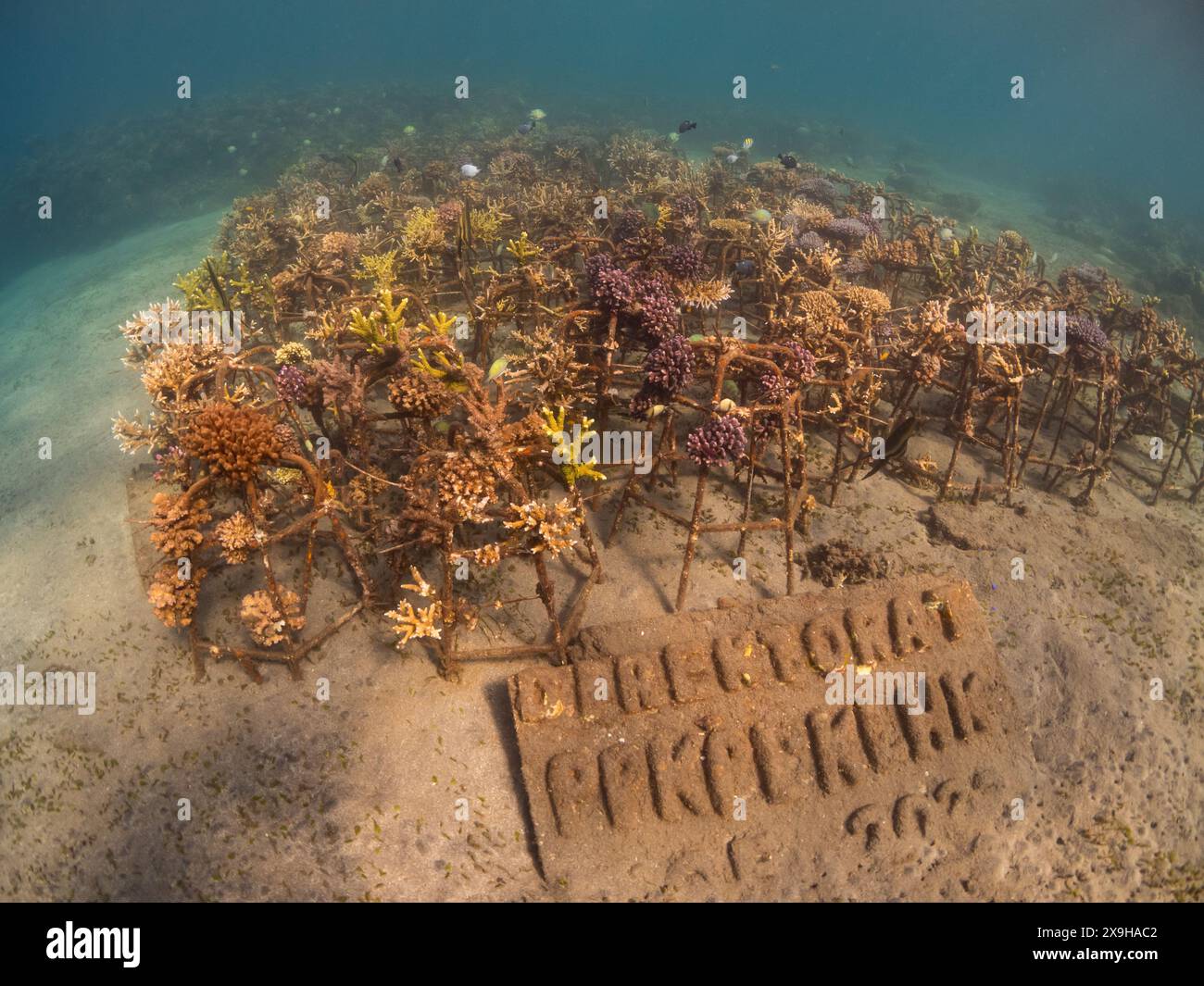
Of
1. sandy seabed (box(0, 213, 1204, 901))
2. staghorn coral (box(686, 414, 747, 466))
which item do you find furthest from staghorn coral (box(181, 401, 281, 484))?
staghorn coral (box(686, 414, 747, 466))

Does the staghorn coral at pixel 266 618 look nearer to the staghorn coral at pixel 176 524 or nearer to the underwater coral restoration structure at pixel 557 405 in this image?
the underwater coral restoration structure at pixel 557 405

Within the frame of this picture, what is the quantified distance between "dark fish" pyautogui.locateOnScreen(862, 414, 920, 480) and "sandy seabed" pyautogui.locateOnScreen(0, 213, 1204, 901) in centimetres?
38

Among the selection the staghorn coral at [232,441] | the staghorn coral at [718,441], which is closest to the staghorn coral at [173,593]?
the staghorn coral at [232,441]

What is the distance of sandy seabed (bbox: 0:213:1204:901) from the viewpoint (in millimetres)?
4855

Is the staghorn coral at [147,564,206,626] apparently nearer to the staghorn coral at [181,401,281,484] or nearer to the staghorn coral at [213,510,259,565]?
the staghorn coral at [213,510,259,565]

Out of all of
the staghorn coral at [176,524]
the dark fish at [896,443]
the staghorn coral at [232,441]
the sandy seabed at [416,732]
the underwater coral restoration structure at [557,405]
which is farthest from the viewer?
the dark fish at [896,443]

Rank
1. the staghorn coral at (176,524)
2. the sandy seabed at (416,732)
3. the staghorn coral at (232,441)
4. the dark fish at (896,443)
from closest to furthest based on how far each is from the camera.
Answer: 1. the staghorn coral at (232,441)
2. the sandy seabed at (416,732)
3. the staghorn coral at (176,524)
4. the dark fish at (896,443)

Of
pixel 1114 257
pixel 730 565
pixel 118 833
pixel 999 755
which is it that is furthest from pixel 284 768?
pixel 1114 257

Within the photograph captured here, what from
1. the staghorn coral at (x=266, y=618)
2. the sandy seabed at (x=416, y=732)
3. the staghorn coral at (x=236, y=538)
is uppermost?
the staghorn coral at (x=236, y=538)

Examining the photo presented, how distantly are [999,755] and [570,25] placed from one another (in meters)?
185

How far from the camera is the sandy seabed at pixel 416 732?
4.86 metres

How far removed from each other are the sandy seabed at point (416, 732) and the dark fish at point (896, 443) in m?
0.38

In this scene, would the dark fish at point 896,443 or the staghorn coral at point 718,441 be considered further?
the dark fish at point 896,443

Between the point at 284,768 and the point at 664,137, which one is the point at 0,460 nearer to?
the point at 284,768
